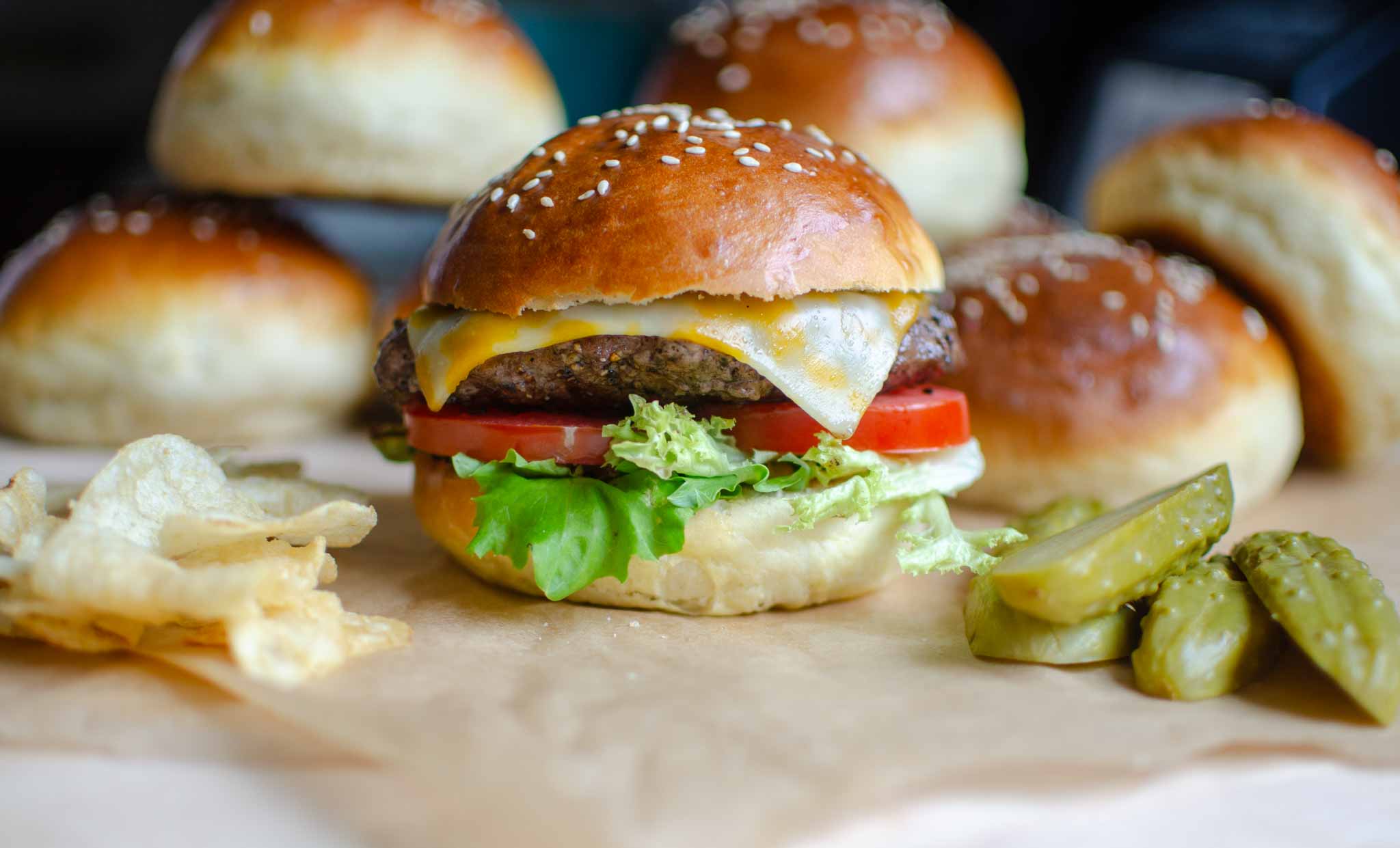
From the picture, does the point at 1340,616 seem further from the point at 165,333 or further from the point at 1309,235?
the point at 165,333

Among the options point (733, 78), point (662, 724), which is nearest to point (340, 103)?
point (733, 78)

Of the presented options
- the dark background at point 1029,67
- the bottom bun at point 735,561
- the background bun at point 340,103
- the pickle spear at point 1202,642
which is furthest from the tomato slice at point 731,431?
the dark background at point 1029,67

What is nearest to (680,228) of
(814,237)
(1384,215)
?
(814,237)

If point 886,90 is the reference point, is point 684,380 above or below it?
→ below

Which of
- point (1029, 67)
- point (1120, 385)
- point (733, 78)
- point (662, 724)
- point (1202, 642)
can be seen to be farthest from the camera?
point (1029, 67)

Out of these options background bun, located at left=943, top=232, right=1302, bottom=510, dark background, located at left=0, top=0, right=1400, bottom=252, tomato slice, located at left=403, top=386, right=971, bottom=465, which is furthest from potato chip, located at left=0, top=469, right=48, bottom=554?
dark background, located at left=0, top=0, right=1400, bottom=252

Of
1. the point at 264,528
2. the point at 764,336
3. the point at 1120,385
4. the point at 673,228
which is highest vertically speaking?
the point at 673,228

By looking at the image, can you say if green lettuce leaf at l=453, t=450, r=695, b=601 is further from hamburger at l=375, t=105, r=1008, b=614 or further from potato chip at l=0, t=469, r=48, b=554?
potato chip at l=0, t=469, r=48, b=554
